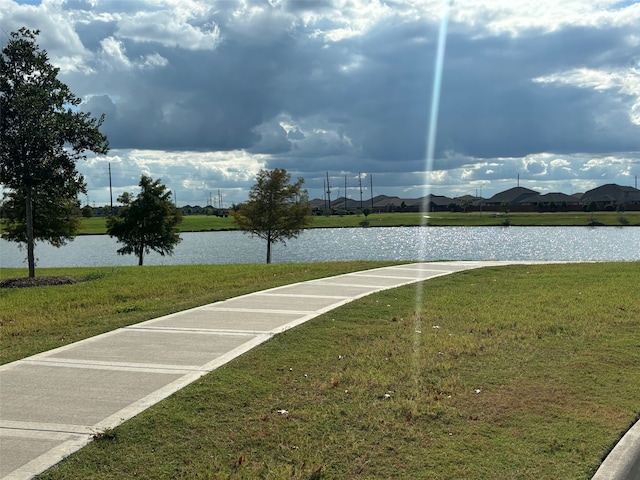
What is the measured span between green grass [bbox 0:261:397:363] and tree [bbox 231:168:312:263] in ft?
57.0

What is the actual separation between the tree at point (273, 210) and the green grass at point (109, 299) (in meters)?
17.4

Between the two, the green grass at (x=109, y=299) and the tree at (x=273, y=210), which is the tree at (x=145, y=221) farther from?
the green grass at (x=109, y=299)

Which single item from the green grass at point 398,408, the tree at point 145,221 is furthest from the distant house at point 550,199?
the green grass at point 398,408

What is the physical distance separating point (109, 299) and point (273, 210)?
76.0 ft

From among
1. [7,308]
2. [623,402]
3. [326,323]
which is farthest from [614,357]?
[7,308]

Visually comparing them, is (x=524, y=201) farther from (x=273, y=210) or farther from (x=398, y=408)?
(x=398, y=408)

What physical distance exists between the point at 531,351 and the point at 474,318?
1855mm

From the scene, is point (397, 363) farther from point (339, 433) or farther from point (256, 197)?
point (256, 197)

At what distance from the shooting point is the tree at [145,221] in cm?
3309

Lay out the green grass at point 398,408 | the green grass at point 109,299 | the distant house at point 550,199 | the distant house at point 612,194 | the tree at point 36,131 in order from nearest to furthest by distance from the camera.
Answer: the green grass at point 398,408 → the green grass at point 109,299 → the tree at point 36,131 → the distant house at point 550,199 → the distant house at point 612,194

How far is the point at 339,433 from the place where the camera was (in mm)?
4109

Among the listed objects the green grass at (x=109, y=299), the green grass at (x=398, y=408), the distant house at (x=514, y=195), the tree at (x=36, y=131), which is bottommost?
the green grass at (x=398, y=408)

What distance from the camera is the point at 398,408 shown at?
4602 mm

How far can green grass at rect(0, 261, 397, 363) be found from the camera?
24.0 ft
